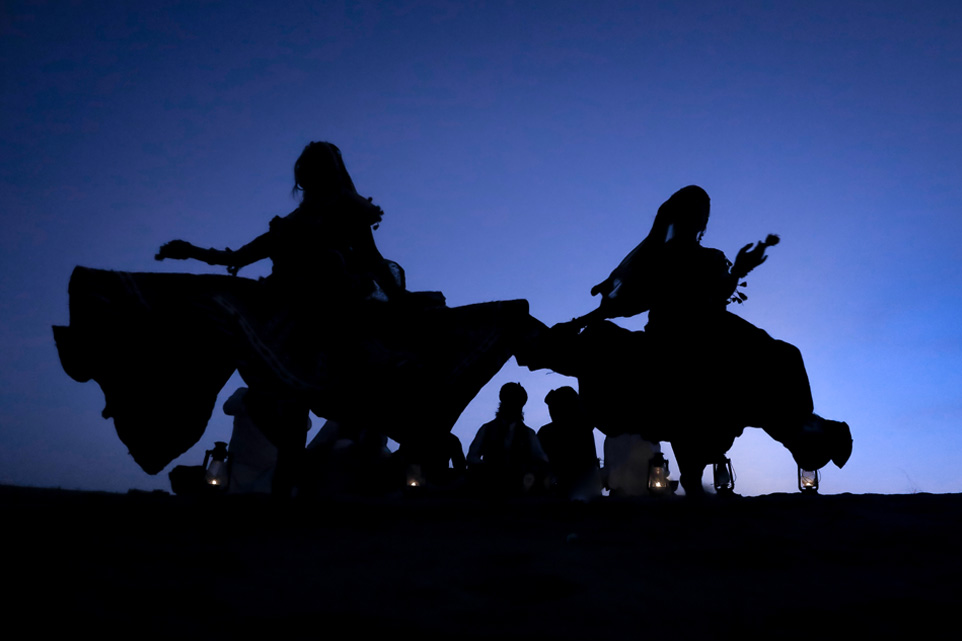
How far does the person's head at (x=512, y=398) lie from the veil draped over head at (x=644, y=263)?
1158mm

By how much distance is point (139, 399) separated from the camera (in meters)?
3.75

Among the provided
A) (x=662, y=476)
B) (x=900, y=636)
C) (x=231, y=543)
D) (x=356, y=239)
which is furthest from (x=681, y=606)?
(x=662, y=476)

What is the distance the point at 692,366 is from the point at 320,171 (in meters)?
3.08

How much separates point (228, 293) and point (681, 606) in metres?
3.31

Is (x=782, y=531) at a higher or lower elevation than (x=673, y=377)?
lower

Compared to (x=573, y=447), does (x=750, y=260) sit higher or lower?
higher

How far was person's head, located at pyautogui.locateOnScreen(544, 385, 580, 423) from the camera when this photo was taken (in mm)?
4445

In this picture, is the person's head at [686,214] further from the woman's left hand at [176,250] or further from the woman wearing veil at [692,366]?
the woman's left hand at [176,250]

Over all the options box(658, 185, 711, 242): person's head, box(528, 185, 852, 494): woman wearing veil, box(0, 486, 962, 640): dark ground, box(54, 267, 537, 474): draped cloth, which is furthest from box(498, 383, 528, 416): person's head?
box(0, 486, 962, 640): dark ground

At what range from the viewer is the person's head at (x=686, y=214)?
447cm

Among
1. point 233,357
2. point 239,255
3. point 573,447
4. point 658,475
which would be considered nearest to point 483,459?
point 573,447

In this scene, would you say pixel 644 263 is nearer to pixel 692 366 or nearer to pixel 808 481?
pixel 692 366

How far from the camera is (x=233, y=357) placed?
3652 millimetres

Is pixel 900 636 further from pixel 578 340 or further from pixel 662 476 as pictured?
→ pixel 662 476
